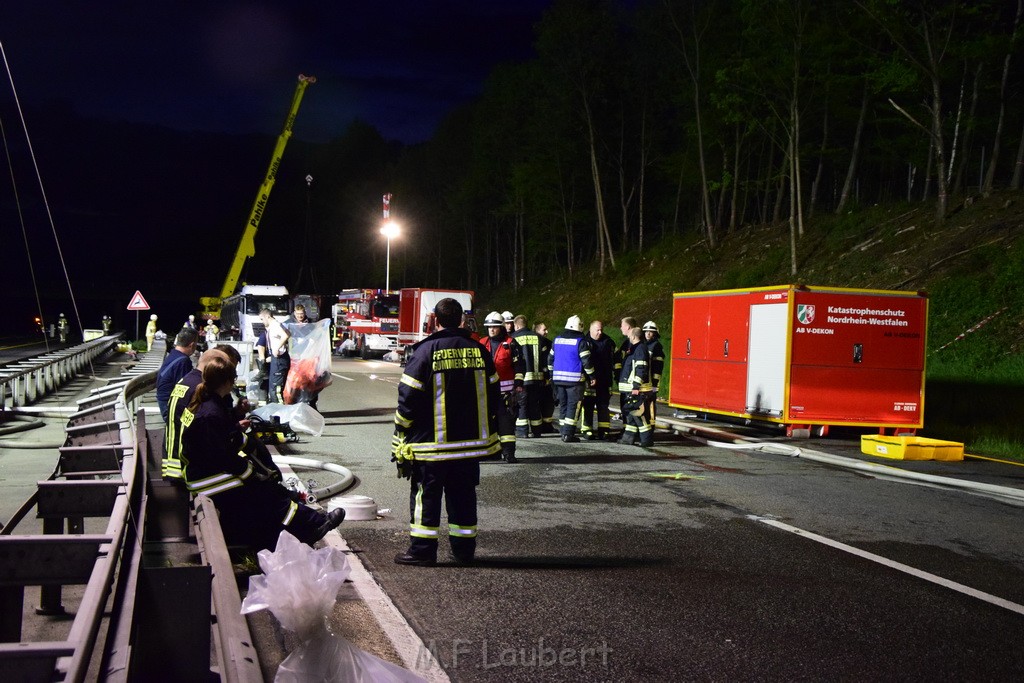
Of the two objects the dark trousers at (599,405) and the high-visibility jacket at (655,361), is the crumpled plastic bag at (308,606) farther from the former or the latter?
the dark trousers at (599,405)

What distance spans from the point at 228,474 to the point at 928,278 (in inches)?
960

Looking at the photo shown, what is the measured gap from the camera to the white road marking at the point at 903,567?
19.3 feet

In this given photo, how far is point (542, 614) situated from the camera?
17.7ft

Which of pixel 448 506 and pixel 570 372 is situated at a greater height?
pixel 570 372

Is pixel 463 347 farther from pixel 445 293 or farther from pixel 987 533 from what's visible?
pixel 445 293

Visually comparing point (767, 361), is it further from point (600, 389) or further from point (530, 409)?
point (530, 409)

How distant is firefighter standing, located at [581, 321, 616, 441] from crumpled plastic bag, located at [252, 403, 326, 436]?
149 inches

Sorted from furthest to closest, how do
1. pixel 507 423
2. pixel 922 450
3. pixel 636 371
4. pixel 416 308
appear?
1. pixel 416 308
2. pixel 636 371
3. pixel 922 450
4. pixel 507 423

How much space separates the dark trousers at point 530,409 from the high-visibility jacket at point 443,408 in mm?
7235

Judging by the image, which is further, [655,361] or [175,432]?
[655,361]

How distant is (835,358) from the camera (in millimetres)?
15312

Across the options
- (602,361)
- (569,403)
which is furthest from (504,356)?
(602,361)

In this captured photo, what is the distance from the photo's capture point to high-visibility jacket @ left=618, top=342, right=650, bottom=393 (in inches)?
518

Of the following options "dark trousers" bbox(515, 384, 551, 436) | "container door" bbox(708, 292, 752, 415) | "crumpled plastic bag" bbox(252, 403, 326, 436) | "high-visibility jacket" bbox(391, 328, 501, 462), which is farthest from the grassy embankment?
"high-visibility jacket" bbox(391, 328, 501, 462)
